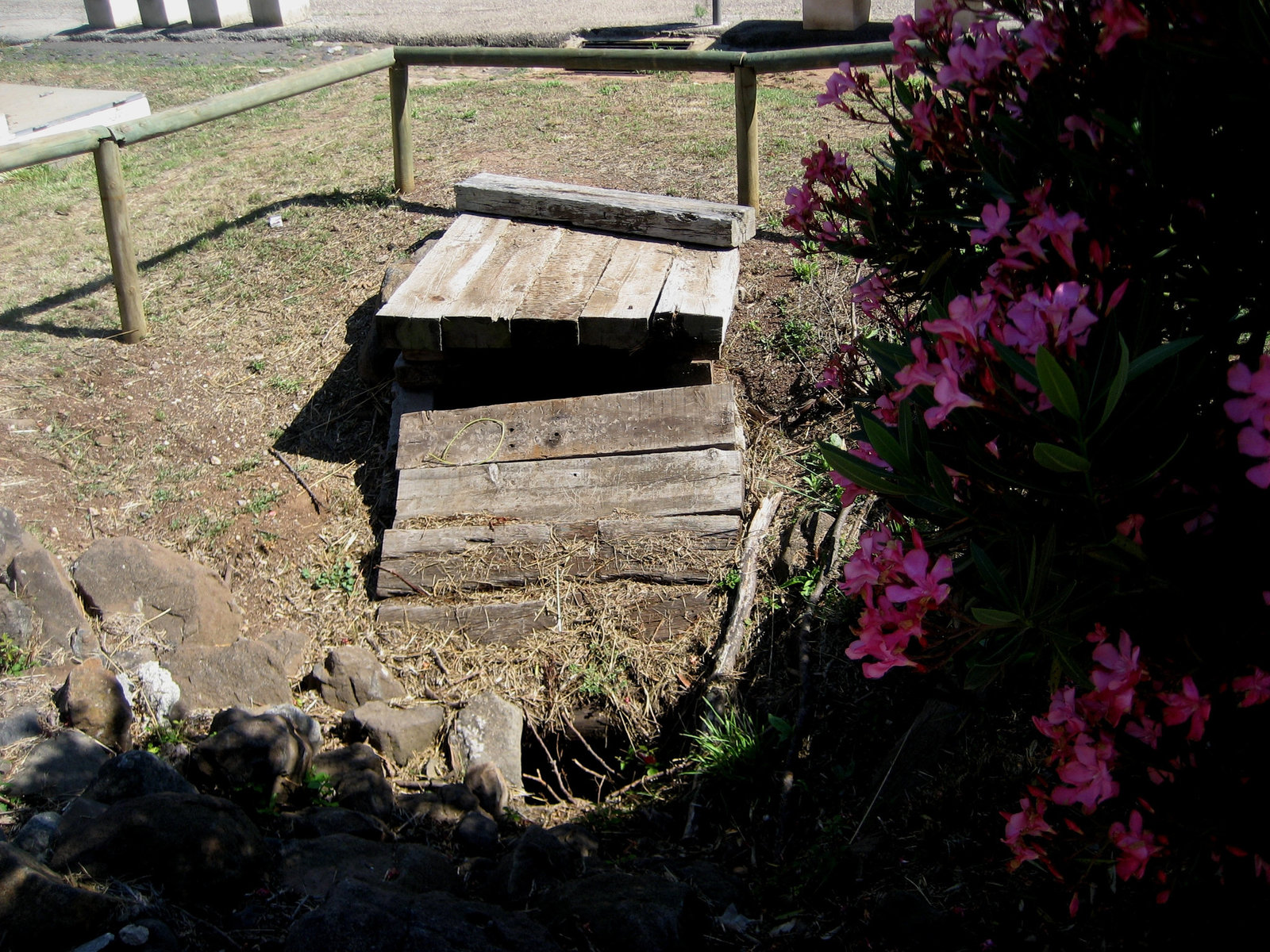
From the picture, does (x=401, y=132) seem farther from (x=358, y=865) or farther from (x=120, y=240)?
(x=358, y=865)

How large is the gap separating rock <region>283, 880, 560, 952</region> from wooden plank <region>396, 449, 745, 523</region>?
88.8 inches

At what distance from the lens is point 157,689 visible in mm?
3533

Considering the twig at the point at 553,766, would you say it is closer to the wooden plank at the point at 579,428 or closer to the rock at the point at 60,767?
the wooden plank at the point at 579,428

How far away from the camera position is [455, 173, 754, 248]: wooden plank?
17.0ft

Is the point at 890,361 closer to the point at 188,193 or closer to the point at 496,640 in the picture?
the point at 496,640

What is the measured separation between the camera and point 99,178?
5.45 metres

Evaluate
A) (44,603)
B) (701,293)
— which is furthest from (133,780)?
(701,293)

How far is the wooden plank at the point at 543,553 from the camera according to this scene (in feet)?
13.0

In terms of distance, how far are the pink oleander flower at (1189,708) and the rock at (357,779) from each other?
2.41 meters

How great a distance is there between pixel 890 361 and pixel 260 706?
2.79m

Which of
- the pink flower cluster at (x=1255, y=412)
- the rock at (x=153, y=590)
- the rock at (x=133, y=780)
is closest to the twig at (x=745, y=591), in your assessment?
the rock at (x=133, y=780)

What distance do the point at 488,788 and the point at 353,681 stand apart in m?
0.78

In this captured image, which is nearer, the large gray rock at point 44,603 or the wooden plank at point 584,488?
the large gray rock at point 44,603

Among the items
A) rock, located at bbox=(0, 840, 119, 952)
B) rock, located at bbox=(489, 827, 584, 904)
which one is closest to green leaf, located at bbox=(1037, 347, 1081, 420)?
rock, located at bbox=(489, 827, 584, 904)
